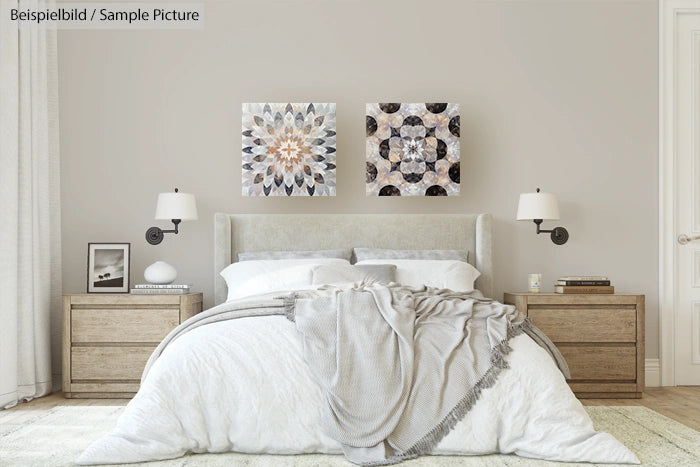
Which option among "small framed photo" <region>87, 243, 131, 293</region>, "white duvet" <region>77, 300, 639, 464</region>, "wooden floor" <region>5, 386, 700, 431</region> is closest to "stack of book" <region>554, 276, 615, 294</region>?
"wooden floor" <region>5, 386, 700, 431</region>

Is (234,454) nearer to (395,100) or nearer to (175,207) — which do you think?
(175,207)

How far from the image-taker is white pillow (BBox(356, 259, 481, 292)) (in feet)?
14.3

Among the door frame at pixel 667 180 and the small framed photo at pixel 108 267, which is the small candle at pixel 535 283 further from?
the small framed photo at pixel 108 267

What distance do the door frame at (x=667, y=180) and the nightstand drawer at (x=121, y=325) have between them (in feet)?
10.9

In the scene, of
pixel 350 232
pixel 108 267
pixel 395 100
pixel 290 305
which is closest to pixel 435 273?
pixel 350 232

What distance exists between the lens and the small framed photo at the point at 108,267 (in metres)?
4.73

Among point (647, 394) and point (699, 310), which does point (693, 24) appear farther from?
point (647, 394)

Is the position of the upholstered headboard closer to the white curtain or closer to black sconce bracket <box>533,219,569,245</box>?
black sconce bracket <box>533,219,569,245</box>

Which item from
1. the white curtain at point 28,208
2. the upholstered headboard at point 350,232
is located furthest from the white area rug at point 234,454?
the upholstered headboard at point 350,232

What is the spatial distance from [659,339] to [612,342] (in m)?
0.71

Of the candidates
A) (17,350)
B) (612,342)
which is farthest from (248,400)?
(612,342)

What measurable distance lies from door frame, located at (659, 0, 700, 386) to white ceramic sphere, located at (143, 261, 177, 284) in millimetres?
3360

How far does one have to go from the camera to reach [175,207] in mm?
4629

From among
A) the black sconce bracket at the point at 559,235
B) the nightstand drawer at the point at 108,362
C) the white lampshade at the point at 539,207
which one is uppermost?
the white lampshade at the point at 539,207
